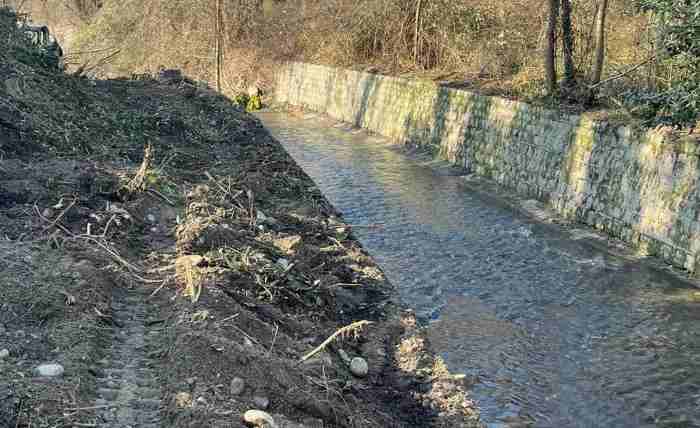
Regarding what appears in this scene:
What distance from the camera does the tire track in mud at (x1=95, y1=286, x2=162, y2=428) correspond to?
457cm

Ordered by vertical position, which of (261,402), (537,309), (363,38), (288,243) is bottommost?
(537,309)

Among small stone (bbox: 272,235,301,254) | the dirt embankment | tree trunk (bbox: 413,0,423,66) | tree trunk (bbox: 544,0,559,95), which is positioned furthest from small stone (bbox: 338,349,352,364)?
tree trunk (bbox: 413,0,423,66)

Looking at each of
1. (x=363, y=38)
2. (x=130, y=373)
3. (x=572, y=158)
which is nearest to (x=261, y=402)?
(x=130, y=373)

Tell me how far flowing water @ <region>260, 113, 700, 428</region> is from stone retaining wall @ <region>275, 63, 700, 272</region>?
54 cm

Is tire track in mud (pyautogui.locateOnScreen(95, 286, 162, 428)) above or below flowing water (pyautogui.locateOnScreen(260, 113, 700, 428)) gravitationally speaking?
above

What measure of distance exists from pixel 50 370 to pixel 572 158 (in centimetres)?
1121

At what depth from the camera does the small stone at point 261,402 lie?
4883mm

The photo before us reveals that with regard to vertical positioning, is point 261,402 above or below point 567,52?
below

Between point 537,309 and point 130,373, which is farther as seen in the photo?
point 537,309

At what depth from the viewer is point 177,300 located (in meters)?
6.24

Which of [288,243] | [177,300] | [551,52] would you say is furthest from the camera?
[551,52]

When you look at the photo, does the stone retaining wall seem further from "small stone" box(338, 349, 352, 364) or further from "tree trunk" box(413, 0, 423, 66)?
"small stone" box(338, 349, 352, 364)

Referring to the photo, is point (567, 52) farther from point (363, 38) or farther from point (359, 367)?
point (363, 38)

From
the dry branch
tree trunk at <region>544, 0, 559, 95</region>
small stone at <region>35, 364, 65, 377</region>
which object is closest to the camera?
small stone at <region>35, 364, 65, 377</region>
